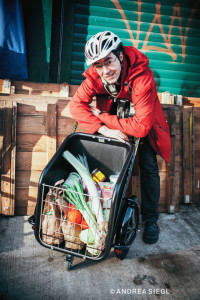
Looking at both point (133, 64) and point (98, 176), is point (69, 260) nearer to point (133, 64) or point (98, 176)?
point (98, 176)

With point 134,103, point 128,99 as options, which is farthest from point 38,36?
point 134,103

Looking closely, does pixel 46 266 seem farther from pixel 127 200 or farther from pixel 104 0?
pixel 104 0

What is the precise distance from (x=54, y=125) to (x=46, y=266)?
1602 mm

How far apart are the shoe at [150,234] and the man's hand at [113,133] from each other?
1182 mm

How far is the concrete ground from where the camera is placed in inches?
72.4

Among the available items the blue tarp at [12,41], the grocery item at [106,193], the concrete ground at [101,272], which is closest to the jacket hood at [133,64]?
the grocery item at [106,193]

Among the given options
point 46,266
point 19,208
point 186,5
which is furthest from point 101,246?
point 186,5

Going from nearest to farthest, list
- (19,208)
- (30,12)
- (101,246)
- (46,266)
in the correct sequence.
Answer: (101,246) → (46,266) → (19,208) → (30,12)

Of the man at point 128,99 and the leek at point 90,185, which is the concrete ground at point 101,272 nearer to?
the man at point 128,99

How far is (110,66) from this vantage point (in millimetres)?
1931

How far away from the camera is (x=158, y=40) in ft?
13.1

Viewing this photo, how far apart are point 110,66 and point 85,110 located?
494mm

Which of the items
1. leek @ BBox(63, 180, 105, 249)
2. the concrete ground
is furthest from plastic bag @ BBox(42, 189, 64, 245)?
the concrete ground

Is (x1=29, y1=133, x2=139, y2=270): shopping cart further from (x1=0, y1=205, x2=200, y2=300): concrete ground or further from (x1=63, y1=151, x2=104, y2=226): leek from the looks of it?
(x1=0, y1=205, x2=200, y2=300): concrete ground
